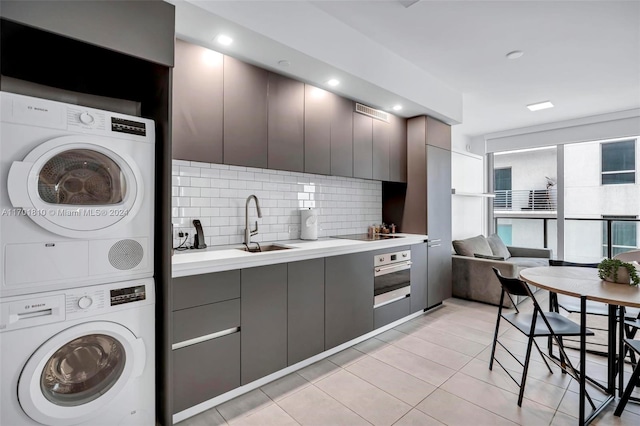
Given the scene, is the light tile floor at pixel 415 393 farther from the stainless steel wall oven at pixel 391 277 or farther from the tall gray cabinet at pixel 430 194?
the tall gray cabinet at pixel 430 194

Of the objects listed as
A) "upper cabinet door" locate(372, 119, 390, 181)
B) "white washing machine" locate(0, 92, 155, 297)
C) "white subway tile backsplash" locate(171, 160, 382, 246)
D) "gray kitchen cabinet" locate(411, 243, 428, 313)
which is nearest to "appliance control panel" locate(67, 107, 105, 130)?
"white washing machine" locate(0, 92, 155, 297)

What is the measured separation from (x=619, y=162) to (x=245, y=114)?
6322 mm

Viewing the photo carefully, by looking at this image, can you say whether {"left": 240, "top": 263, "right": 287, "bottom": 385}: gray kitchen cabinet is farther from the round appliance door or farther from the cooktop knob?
the cooktop knob

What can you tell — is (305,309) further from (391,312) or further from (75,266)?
(75,266)

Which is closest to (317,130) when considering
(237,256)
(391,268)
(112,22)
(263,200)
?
(263,200)

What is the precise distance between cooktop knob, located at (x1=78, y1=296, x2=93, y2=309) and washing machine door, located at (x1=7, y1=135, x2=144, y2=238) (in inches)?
12.0

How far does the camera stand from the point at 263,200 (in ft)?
9.53

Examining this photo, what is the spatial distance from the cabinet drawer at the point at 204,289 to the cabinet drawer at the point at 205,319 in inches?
1.4

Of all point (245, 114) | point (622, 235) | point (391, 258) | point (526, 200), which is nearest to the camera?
point (245, 114)

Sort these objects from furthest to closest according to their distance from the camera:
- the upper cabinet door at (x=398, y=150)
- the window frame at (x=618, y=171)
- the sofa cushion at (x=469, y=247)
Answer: the window frame at (x=618, y=171) < the sofa cushion at (x=469, y=247) < the upper cabinet door at (x=398, y=150)

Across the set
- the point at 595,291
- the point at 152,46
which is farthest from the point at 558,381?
the point at 152,46

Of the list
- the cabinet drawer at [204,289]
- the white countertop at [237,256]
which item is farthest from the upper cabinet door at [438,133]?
the cabinet drawer at [204,289]

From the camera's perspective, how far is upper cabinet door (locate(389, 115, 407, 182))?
383 centimetres

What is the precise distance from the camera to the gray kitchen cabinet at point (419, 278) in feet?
12.0
